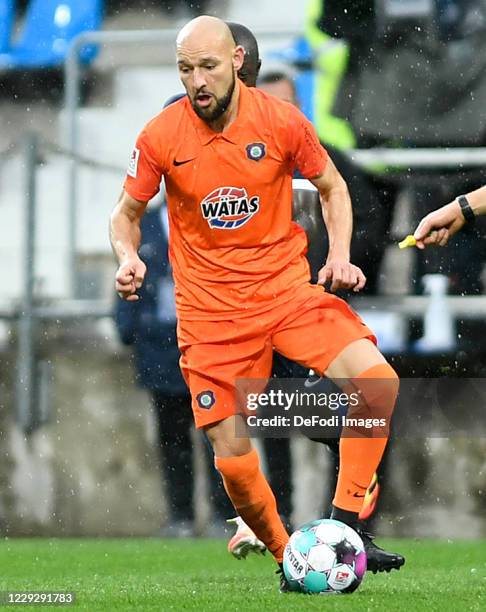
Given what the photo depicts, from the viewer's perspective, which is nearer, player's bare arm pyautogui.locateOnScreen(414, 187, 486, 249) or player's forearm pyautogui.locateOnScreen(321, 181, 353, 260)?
player's bare arm pyautogui.locateOnScreen(414, 187, 486, 249)

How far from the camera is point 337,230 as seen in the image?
544 cm

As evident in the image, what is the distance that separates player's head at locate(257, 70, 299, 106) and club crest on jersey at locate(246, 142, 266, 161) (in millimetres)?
1448

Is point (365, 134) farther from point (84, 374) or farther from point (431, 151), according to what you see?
point (84, 374)

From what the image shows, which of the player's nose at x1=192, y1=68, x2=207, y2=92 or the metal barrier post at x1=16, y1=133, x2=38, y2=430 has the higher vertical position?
the player's nose at x1=192, y1=68, x2=207, y2=92

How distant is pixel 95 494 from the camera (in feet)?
28.2

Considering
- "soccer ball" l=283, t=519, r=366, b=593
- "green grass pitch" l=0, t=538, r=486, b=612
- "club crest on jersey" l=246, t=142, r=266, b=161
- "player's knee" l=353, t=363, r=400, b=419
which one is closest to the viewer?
"green grass pitch" l=0, t=538, r=486, b=612

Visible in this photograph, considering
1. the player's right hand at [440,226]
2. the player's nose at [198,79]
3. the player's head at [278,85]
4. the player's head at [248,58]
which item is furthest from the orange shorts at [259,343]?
the player's head at [278,85]

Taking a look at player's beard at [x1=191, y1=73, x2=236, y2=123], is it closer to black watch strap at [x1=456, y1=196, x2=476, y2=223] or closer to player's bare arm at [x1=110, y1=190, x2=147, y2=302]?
player's bare arm at [x1=110, y1=190, x2=147, y2=302]

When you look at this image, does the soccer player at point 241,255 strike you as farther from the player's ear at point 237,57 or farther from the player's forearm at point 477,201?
the player's forearm at point 477,201

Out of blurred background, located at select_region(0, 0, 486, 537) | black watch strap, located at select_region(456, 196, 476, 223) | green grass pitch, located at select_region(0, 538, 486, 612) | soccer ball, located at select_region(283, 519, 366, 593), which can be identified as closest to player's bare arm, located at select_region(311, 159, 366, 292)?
black watch strap, located at select_region(456, 196, 476, 223)

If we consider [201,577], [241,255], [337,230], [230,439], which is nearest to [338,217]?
[337,230]

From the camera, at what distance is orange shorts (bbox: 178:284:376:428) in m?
5.32

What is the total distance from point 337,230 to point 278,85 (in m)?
1.75

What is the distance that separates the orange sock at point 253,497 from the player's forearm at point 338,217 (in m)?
0.75
